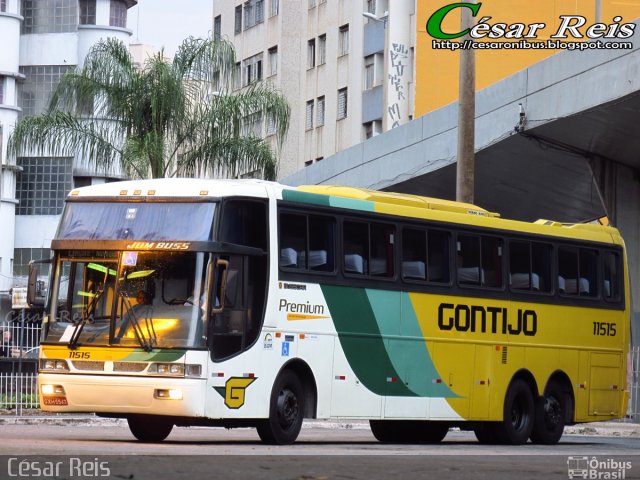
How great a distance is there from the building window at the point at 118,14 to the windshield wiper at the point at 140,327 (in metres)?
53.1

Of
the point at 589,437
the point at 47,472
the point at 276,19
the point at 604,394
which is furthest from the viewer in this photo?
the point at 276,19

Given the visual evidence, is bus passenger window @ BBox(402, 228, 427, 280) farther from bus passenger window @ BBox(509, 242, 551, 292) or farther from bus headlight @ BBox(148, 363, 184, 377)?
bus headlight @ BBox(148, 363, 184, 377)

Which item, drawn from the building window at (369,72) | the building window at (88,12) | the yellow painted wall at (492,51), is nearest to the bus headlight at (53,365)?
the yellow painted wall at (492,51)

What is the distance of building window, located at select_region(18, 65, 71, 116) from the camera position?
6819cm

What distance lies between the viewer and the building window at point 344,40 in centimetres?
6556

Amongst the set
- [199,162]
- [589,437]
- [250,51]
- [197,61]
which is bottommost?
[589,437]

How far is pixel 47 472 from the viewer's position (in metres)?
11.4

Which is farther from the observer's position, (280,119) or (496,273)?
(280,119)

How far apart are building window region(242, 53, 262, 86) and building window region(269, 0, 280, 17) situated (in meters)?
2.11

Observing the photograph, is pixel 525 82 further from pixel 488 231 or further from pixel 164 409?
pixel 164 409

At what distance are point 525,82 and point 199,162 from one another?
10382 millimetres

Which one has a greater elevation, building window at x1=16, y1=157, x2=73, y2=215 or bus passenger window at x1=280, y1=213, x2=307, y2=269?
building window at x1=16, y1=157, x2=73, y2=215

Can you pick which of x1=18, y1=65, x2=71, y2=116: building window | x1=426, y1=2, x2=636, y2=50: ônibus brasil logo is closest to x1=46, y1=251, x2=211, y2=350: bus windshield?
x1=426, y1=2, x2=636, y2=50: ônibus brasil logo

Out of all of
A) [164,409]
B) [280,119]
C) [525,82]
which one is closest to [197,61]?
[280,119]
